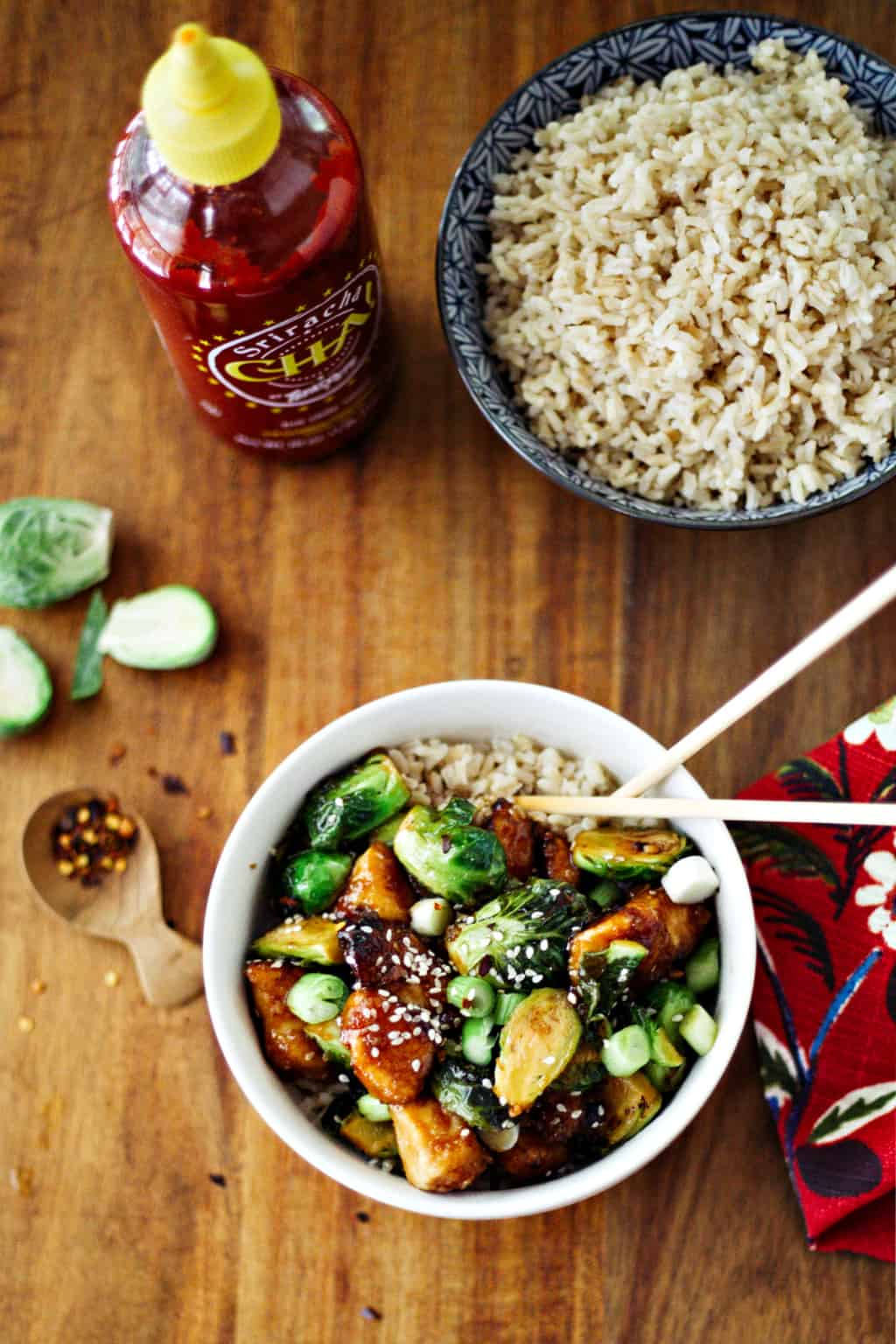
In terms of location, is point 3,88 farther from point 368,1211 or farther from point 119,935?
point 368,1211

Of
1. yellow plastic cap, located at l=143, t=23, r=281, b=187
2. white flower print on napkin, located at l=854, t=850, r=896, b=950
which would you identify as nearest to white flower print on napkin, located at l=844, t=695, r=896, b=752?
white flower print on napkin, located at l=854, t=850, r=896, b=950

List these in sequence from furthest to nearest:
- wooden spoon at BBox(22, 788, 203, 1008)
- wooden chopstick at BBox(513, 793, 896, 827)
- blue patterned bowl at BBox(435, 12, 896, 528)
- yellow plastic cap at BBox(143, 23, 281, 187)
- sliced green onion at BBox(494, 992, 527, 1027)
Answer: wooden spoon at BBox(22, 788, 203, 1008) → blue patterned bowl at BBox(435, 12, 896, 528) → sliced green onion at BBox(494, 992, 527, 1027) → wooden chopstick at BBox(513, 793, 896, 827) → yellow plastic cap at BBox(143, 23, 281, 187)

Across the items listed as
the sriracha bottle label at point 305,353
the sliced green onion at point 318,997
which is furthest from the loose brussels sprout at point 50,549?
the sliced green onion at point 318,997

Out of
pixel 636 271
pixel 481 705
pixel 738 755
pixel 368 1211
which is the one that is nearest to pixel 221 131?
pixel 636 271

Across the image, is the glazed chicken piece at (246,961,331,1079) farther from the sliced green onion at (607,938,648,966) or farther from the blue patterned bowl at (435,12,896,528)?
the blue patterned bowl at (435,12,896,528)

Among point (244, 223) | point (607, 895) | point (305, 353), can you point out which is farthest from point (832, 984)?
point (244, 223)

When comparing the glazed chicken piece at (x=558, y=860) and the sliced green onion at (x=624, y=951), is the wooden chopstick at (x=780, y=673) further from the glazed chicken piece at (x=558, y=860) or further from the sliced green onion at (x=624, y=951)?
the sliced green onion at (x=624, y=951)

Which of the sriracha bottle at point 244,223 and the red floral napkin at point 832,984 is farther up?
the sriracha bottle at point 244,223
